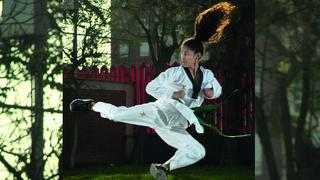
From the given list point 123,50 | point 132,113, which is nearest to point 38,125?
point 132,113

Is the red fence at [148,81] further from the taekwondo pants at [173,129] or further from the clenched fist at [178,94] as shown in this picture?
the clenched fist at [178,94]

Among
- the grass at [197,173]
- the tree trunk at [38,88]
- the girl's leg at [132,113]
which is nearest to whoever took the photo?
the grass at [197,173]

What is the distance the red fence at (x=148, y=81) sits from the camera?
6.30 meters

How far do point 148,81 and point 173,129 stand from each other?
1.85 ft

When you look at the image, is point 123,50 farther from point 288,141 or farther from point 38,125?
point 288,141

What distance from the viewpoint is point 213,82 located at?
6348 millimetres

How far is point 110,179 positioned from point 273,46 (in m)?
2.22

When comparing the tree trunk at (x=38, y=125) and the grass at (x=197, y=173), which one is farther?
the tree trunk at (x=38, y=125)

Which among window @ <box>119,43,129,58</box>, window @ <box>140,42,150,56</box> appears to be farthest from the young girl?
window @ <box>119,43,129,58</box>

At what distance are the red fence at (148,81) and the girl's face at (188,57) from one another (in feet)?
0.79

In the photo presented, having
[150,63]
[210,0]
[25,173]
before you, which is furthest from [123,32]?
[25,173]

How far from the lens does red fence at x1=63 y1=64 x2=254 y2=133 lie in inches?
248

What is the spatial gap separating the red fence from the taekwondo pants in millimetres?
108

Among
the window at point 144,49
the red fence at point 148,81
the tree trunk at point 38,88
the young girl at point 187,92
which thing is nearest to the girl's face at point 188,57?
the young girl at point 187,92
